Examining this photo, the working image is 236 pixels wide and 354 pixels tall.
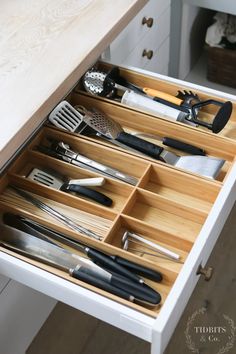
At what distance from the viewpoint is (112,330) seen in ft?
4.58

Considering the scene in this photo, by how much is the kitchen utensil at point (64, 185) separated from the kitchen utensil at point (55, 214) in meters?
0.04

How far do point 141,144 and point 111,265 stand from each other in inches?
11.7

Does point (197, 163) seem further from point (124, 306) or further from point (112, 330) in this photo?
point (112, 330)

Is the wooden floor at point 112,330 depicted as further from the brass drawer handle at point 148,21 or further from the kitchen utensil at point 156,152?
the brass drawer handle at point 148,21

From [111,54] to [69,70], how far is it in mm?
395

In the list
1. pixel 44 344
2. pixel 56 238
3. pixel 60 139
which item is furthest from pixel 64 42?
pixel 44 344

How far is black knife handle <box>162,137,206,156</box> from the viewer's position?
3.38 feet

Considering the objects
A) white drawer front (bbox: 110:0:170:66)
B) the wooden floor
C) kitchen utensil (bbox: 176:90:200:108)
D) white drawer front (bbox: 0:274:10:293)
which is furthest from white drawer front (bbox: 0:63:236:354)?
white drawer front (bbox: 110:0:170:66)

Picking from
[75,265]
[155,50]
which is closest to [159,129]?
[75,265]

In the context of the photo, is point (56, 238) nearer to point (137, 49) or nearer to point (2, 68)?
point (2, 68)

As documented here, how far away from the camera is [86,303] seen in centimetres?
77

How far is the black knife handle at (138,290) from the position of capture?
81 cm

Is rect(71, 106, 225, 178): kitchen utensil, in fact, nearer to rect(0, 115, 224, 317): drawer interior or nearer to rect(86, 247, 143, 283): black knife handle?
rect(0, 115, 224, 317): drawer interior

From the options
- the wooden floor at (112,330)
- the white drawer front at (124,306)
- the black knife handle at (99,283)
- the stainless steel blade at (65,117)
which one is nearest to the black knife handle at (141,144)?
the stainless steel blade at (65,117)
